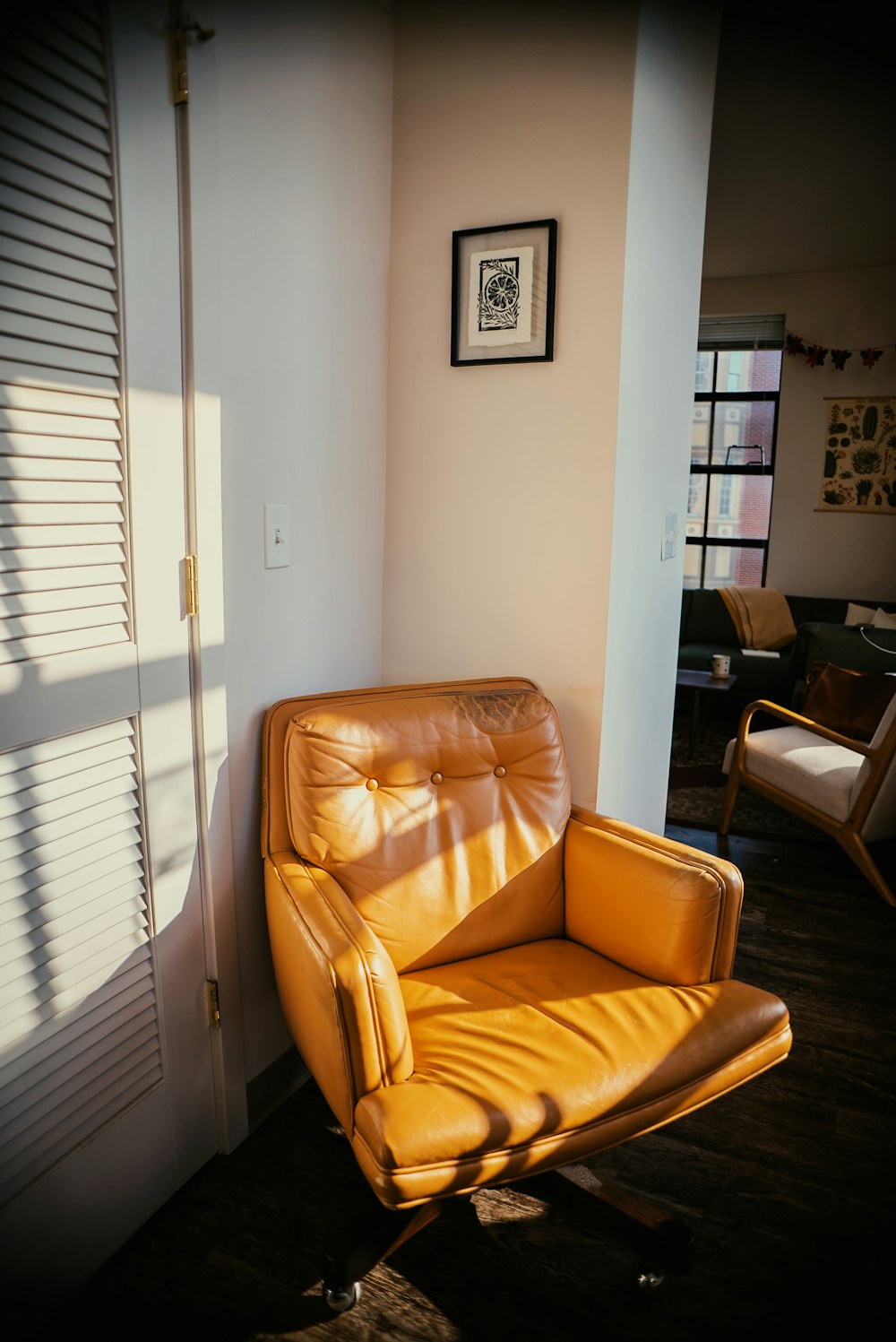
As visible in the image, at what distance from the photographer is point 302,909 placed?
144 centimetres

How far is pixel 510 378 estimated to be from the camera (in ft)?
6.39

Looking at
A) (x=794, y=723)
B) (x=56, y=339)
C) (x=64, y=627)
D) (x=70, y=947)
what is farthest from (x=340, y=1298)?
(x=794, y=723)

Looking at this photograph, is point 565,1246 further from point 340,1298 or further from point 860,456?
point 860,456

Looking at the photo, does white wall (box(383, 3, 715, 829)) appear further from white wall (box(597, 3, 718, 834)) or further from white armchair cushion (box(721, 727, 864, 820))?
white armchair cushion (box(721, 727, 864, 820))

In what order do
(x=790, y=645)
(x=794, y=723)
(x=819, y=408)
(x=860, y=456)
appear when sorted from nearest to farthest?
(x=794, y=723) → (x=790, y=645) → (x=860, y=456) → (x=819, y=408)

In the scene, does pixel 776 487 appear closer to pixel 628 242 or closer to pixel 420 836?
pixel 628 242

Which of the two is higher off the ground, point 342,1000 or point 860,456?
point 860,456

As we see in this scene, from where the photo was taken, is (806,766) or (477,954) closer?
(477,954)

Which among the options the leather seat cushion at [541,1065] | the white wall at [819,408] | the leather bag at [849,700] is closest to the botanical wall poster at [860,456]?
the white wall at [819,408]

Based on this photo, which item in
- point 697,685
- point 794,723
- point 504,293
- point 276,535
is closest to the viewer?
point 276,535

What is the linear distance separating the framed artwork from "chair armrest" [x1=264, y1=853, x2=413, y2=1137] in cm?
122

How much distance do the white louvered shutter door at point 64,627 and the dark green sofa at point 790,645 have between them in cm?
379

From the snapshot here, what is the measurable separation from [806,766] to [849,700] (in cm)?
30

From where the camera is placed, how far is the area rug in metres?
3.47
